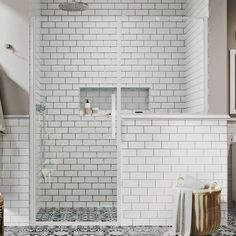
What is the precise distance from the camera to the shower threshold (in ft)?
16.7

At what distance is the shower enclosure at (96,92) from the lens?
5.07 meters

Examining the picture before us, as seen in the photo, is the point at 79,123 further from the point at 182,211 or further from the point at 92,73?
the point at 182,211

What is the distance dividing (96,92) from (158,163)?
954 mm

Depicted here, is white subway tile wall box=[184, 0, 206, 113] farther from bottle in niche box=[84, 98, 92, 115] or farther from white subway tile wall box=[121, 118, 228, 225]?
bottle in niche box=[84, 98, 92, 115]

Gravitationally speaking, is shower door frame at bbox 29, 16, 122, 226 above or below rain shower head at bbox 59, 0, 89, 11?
below

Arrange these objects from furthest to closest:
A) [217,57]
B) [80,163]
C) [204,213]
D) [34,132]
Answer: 1. [217,57]
2. [34,132]
3. [80,163]
4. [204,213]

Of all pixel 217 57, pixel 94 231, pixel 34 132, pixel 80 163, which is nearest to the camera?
pixel 94 231

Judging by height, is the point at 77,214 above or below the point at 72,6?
below

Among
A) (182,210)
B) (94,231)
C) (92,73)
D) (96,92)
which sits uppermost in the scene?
(92,73)

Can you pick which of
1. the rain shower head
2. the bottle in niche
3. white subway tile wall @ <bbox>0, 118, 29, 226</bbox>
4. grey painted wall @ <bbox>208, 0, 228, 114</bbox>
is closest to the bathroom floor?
white subway tile wall @ <bbox>0, 118, 29, 226</bbox>

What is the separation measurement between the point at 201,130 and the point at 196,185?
626 mm

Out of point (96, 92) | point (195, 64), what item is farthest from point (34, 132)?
point (195, 64)

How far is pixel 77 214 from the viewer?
5.13m

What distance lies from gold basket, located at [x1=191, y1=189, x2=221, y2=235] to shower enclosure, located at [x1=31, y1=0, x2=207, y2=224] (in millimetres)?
830
